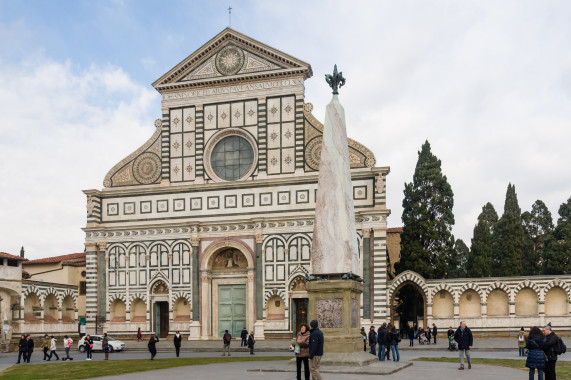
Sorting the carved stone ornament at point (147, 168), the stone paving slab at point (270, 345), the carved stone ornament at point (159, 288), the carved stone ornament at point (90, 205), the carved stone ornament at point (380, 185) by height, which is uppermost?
the carved stone ornament at point (147, 168)

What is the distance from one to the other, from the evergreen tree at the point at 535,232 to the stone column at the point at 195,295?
28.1 m

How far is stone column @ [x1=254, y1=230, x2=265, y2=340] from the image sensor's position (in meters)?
40.6

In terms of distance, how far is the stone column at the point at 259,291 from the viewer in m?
40.6

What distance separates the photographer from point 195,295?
42.0 m

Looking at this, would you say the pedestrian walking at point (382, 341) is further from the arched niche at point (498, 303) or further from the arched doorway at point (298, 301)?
the arched niche at point (498, 303)

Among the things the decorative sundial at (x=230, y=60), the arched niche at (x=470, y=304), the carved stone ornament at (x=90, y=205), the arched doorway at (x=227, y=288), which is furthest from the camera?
the carved stone ornament at (x=90, y=205)

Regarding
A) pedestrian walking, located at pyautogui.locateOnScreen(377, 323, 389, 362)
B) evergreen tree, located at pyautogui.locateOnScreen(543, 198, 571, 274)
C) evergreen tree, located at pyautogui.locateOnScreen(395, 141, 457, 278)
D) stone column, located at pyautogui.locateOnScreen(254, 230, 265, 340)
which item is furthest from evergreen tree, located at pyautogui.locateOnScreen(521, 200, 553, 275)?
pedestrian walking, located at pyautogui.locateOnScreen(377, 323, 389, 362)

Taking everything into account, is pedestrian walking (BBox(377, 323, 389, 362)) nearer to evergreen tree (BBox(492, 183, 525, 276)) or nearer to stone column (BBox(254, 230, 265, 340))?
stone column (BBox(254, 230, 265, 340))

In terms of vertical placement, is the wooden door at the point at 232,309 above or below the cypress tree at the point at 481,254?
below

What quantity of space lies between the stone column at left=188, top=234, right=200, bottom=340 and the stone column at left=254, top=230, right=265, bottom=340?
3798mm

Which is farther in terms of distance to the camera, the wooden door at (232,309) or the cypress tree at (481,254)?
the cypress tree at (481,254)

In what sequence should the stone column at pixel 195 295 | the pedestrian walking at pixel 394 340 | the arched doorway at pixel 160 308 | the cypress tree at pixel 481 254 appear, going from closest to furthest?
1. the pedestrian walking at pixel 394 340
2. the stone column at pixel 195 295
3. the arched doorway at pixel 160 308
4. the cypress tree at pixel 481 254

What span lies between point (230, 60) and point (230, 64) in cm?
29

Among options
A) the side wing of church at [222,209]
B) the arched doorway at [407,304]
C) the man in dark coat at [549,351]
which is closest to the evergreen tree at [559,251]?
the arched doorway at [407,304]
